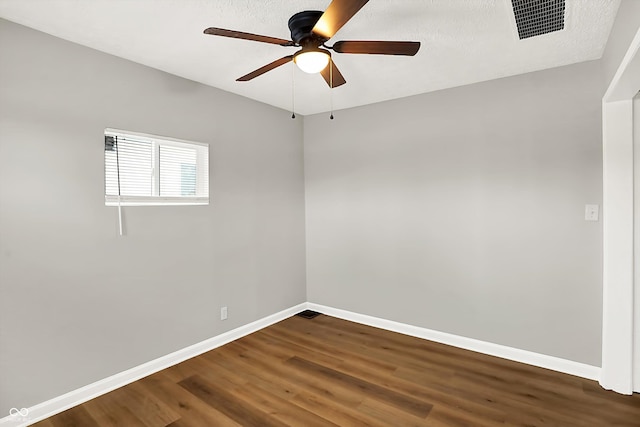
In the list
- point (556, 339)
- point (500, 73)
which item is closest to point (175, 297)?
point (556, 339)

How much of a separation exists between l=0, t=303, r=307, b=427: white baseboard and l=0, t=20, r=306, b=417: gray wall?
54 mm

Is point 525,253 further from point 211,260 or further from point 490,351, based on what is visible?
point 211,260

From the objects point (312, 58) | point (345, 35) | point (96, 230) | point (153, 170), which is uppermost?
point (345, 35)

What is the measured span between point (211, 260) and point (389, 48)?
244 centimetres

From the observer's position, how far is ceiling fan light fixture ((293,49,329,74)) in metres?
1.85

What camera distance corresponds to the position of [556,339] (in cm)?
272

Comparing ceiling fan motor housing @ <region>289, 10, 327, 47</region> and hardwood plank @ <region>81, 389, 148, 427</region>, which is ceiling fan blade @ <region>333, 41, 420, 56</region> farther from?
hardwood plank @ <region>81, 389, 148, 427</region>

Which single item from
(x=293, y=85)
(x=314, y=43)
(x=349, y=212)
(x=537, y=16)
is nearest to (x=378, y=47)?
(x=314, y=43)

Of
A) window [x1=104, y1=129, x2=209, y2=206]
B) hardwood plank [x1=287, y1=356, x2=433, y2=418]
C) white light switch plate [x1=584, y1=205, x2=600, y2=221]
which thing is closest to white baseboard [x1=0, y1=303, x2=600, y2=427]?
hardwood plank [x1=287, y1=356, x2=433, y2=418]

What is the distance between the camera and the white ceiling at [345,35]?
1.87 metres

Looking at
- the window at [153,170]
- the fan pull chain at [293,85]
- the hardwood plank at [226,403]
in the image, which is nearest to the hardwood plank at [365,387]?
the hardwood plank at [226,403]

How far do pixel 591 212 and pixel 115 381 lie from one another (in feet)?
13.0

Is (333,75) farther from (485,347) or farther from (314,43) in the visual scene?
(485,347)

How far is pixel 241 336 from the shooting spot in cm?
344
